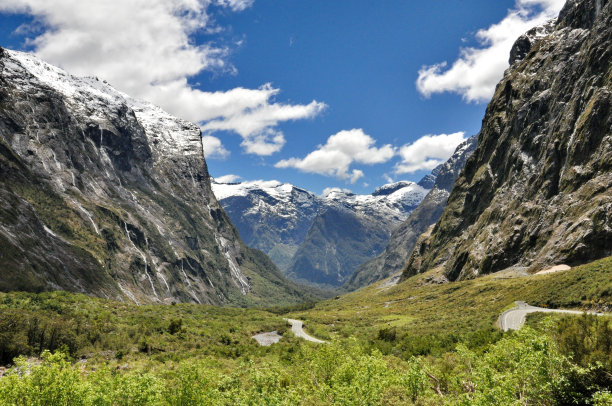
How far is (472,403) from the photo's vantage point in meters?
16.3

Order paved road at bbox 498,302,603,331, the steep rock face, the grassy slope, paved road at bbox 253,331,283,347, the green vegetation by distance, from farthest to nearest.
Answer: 1. the steep rock face
2. paved road at bbox 253,331,283,347
3. the grassy slope
4. paved road at bbox 498,302,603,331
5. the green vegetation

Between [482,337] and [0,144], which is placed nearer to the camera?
[482,337]

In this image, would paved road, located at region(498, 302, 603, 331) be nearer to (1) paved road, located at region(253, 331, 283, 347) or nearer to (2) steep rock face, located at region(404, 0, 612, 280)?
(2) steep rock face, located at region(404, 0, 612, 280)

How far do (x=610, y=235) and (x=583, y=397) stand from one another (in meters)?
103

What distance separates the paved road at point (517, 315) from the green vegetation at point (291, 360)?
2369 millimetres

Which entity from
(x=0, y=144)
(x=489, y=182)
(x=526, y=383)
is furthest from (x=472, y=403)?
(x=0, y=144)

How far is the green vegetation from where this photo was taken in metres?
19.3

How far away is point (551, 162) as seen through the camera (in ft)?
428

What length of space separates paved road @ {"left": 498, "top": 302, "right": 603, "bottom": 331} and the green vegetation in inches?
93.3

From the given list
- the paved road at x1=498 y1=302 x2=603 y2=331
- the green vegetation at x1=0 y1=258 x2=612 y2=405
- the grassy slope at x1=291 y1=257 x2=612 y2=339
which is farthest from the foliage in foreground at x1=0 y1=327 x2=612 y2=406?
the grassy slope at x1=291 y1=257 x2=612 y2=339

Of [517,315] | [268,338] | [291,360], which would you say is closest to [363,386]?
[291,360]

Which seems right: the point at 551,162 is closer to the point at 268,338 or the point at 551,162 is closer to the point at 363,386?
the point at 268,338

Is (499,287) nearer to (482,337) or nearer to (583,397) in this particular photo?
(482,337)

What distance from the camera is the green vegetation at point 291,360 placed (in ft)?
63.4
